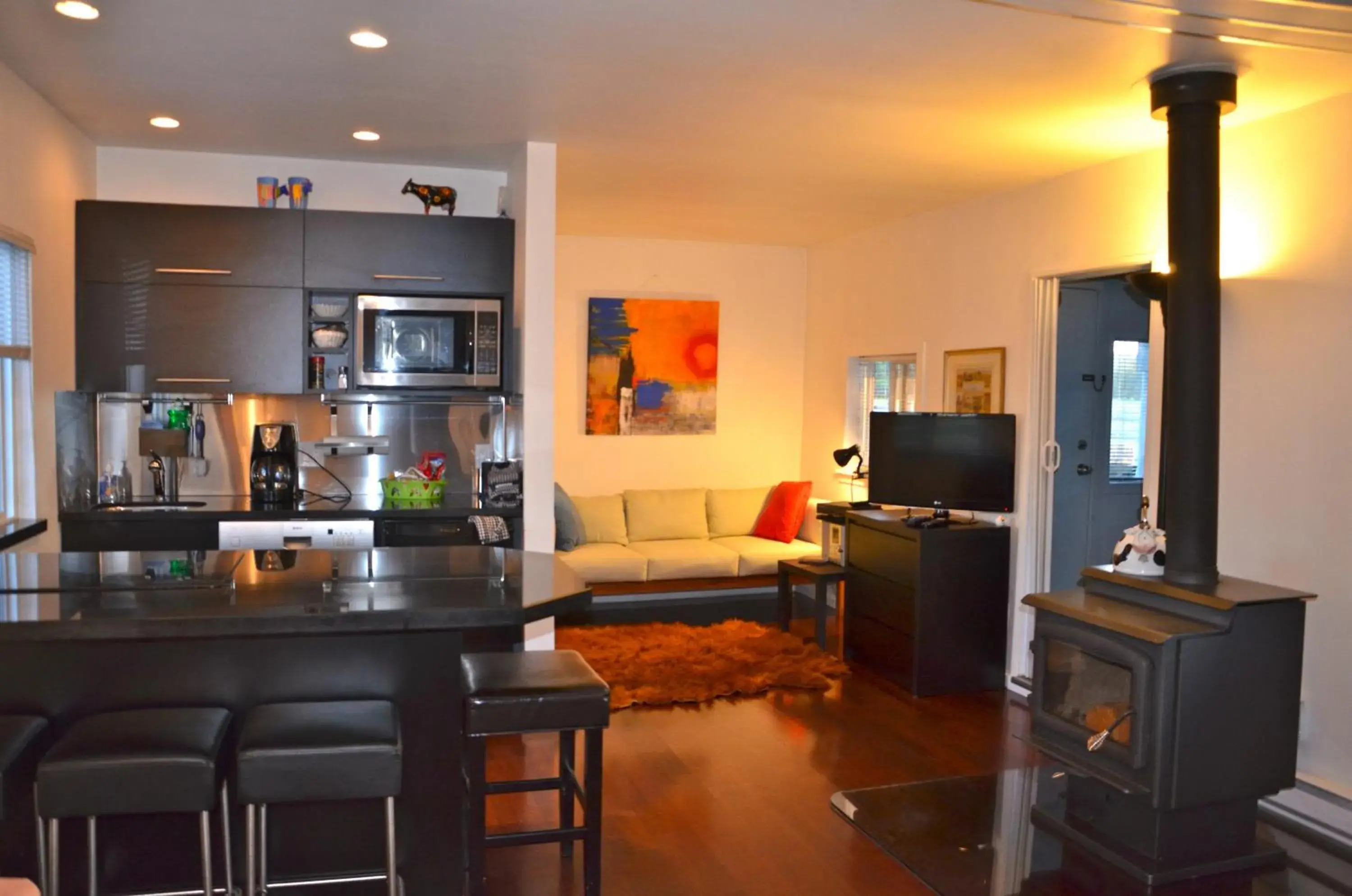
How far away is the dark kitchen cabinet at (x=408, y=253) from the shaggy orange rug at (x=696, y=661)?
1.87 metres

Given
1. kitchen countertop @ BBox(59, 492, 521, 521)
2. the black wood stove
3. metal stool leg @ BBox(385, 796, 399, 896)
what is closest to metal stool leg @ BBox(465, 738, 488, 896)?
metal stool leg @ BBox(385, 796, 399, 896)

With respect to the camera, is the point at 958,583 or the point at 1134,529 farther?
the point at 958,583

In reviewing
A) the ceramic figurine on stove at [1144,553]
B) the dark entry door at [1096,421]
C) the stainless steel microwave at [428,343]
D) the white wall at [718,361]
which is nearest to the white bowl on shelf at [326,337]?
the stainless steel microwave at [428,343]

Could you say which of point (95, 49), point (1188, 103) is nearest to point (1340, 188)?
point (1188, 103)

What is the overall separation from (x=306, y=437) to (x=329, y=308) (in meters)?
0.75

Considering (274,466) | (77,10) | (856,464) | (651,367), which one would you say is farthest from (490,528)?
(856,464)

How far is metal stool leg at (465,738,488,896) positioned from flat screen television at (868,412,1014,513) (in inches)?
125

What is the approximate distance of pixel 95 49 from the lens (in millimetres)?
3479

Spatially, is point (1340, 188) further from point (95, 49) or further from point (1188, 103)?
point (95, 49)

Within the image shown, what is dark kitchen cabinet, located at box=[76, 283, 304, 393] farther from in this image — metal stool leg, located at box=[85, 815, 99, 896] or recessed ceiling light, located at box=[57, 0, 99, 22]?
metal stool leg, located at box=[85, 815, 99, 896]

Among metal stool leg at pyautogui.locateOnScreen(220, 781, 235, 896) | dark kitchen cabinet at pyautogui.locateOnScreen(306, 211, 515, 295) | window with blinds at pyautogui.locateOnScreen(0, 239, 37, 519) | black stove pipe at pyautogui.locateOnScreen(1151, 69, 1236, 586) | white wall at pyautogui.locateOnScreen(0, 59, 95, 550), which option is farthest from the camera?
dark kitchen cabinet at pyautogui.locateOnScreen(306, 211, 515, 295)

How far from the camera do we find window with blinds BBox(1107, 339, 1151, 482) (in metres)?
5.71

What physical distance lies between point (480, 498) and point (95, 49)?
245 cm

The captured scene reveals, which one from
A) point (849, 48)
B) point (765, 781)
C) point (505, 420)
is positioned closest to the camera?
point (849, 48)
